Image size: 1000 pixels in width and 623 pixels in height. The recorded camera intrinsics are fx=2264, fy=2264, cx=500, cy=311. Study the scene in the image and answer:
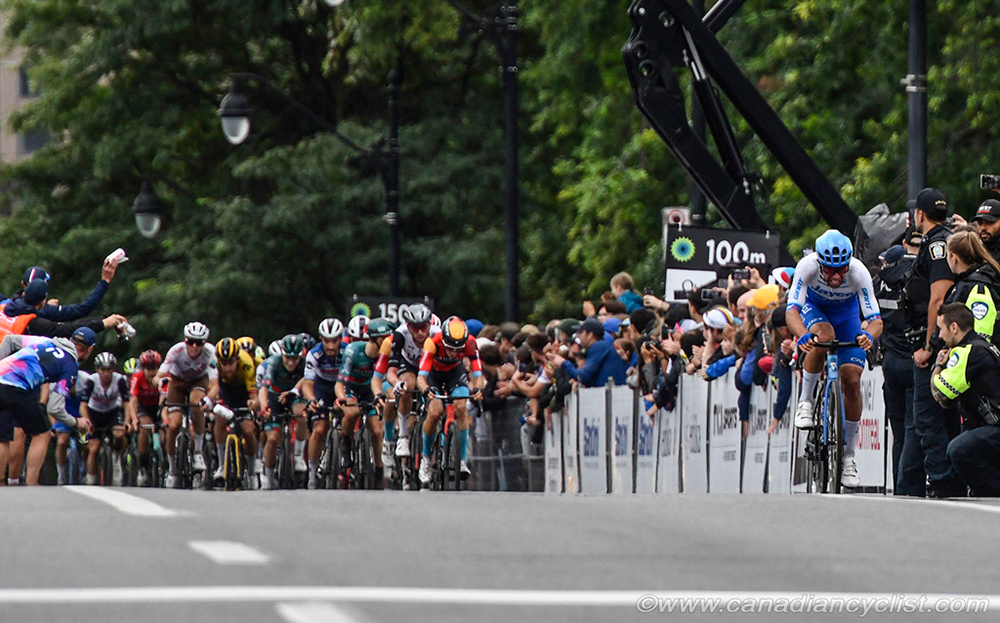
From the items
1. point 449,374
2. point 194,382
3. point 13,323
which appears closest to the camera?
point 13,323

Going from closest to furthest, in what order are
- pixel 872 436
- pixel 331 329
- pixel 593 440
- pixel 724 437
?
1. pixel 872 436
2. pixel 724 437
3. pixel 593 440
4. pixel 331 329

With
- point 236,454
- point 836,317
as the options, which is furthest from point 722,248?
point 236,454

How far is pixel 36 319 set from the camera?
2100 centimetres

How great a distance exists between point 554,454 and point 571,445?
0.50 m

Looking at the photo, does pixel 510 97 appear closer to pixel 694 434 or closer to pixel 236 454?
pixel 236 454

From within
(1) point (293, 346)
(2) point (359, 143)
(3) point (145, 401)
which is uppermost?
(2) point (359, 143)

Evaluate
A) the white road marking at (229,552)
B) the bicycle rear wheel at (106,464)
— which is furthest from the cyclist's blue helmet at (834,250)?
the bicycle rear wheel at (106,464)

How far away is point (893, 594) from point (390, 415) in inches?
648

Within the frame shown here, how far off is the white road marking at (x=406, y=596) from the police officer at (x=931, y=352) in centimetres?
641

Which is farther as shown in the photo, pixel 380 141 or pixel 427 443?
pixel 380 141

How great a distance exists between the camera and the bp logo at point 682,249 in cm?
1941

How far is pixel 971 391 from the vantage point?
40.8ft

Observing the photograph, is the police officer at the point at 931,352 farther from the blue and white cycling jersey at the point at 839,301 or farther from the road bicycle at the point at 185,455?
the road bicycle at the point at 185,455

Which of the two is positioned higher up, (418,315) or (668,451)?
(418,315)
